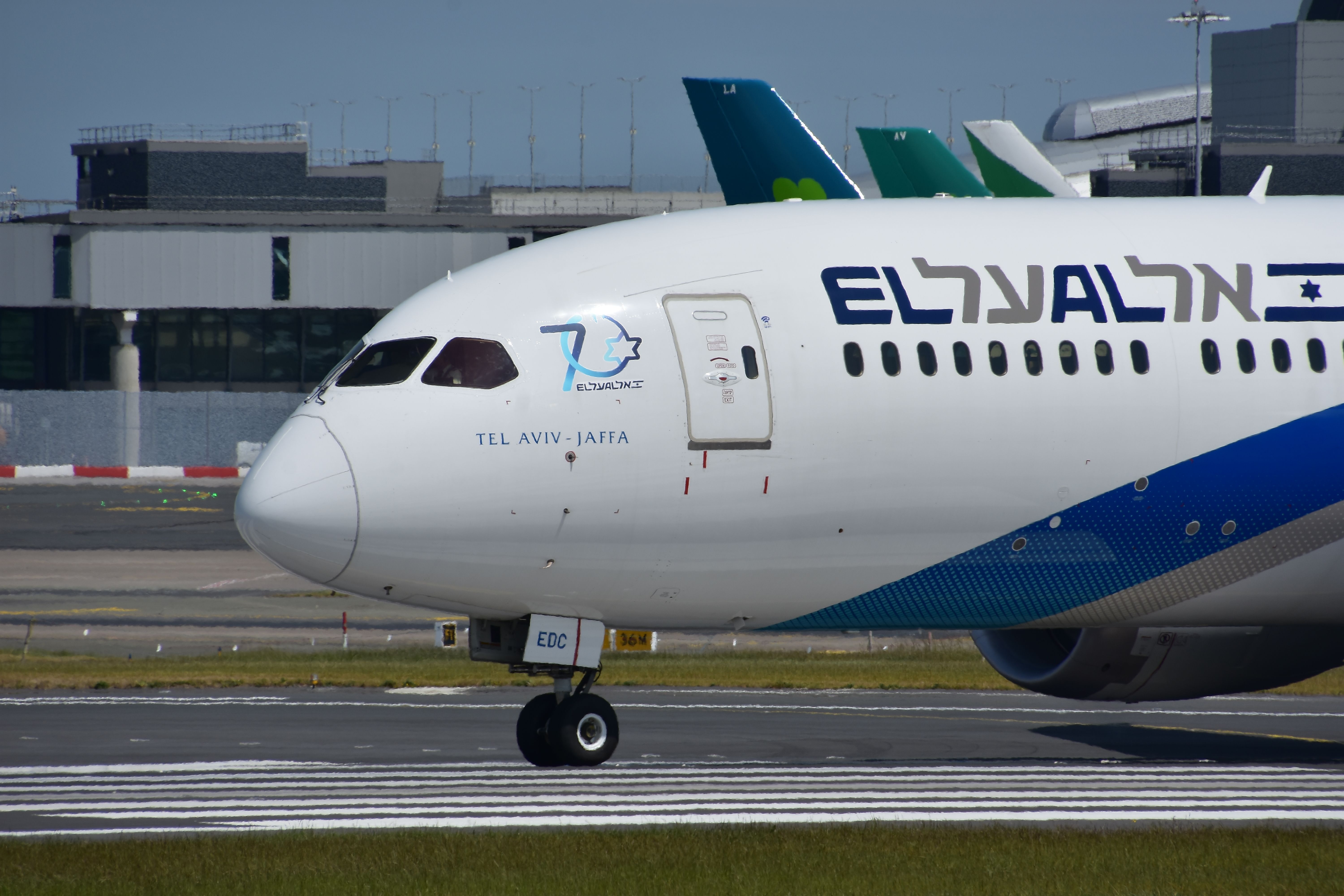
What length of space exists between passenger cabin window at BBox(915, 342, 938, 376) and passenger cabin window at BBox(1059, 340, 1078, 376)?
1.44 m

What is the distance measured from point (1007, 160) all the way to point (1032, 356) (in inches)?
1610

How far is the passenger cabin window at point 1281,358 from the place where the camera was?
19.7 metres

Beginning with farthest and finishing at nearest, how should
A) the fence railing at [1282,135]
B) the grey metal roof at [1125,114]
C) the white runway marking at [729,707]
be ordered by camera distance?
the grey metal roof at [1125,114] < the fence railing at [1282,135] < the white runway marking at [729,707]

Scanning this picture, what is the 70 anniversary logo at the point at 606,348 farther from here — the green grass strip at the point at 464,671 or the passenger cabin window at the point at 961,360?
the green grass strip at the point at 464,671

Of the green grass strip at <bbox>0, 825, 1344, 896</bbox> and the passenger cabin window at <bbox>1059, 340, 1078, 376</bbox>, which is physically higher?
the passenger cabin window at <bbox>1059, 340, 1078, 376</bbox>

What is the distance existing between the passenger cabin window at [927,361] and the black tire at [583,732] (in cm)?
500

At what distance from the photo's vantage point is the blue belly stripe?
19062 mm

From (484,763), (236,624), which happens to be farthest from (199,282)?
(484,763)

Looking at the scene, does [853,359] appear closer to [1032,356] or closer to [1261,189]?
[1032,356]

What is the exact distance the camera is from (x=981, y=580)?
19109 millimetres

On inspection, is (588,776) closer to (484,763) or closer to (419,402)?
(484,763)

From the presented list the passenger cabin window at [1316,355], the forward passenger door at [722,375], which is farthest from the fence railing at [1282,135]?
the forward passenger door at [722,375]

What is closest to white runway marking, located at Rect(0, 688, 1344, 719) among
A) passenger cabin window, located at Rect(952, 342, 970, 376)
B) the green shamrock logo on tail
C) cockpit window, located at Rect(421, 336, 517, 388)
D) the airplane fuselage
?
the airplane fuselage

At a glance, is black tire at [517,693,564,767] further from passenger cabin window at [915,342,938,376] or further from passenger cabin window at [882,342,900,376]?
passenger cabin window at [915,342,938,376]
